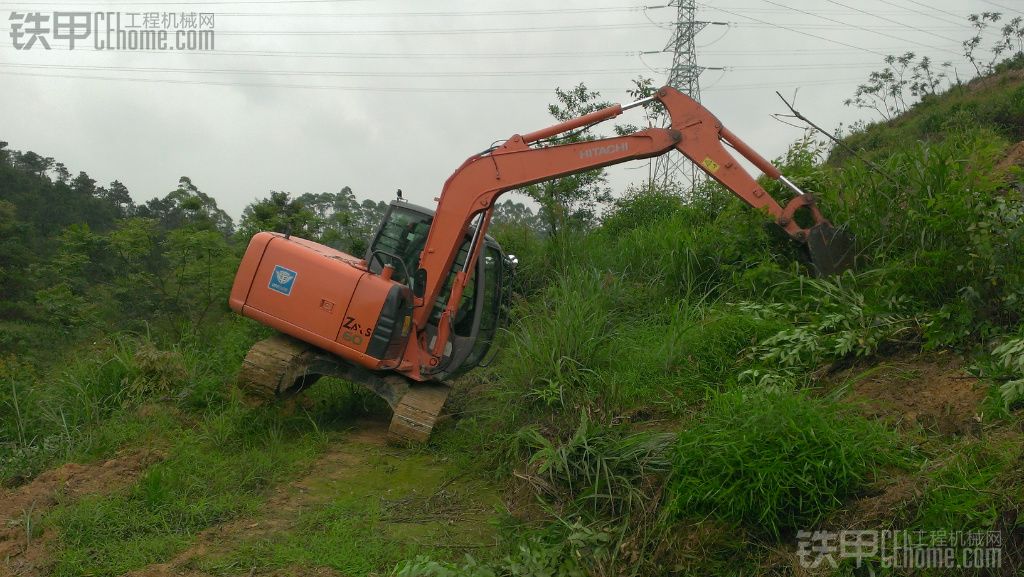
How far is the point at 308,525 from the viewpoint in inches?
202

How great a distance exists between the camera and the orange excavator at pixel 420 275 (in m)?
6.71

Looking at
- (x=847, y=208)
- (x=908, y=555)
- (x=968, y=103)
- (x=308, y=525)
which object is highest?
(x=968, y=103)

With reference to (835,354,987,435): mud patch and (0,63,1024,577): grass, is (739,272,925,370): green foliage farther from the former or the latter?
(835,354,987,435): mud patch

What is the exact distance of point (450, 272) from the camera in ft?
24.4

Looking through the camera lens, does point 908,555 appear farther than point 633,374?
No

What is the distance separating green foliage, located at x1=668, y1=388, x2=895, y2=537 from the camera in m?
3.79

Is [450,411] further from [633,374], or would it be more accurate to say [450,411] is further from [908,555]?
[908,555]

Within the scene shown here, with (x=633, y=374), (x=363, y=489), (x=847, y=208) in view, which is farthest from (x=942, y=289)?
(x=363, y=489)

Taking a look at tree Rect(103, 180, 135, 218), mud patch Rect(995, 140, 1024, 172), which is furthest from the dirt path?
tree Rect(103, 180, 135, 218)

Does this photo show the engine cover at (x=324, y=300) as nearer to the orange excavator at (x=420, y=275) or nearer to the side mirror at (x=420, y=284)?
the orange excavator at (x=420, y=275)

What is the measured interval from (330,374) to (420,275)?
1185 mm

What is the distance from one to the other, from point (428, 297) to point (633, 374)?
6.84 feet

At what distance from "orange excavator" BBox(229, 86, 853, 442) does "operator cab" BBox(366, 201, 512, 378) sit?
3.1 inches
